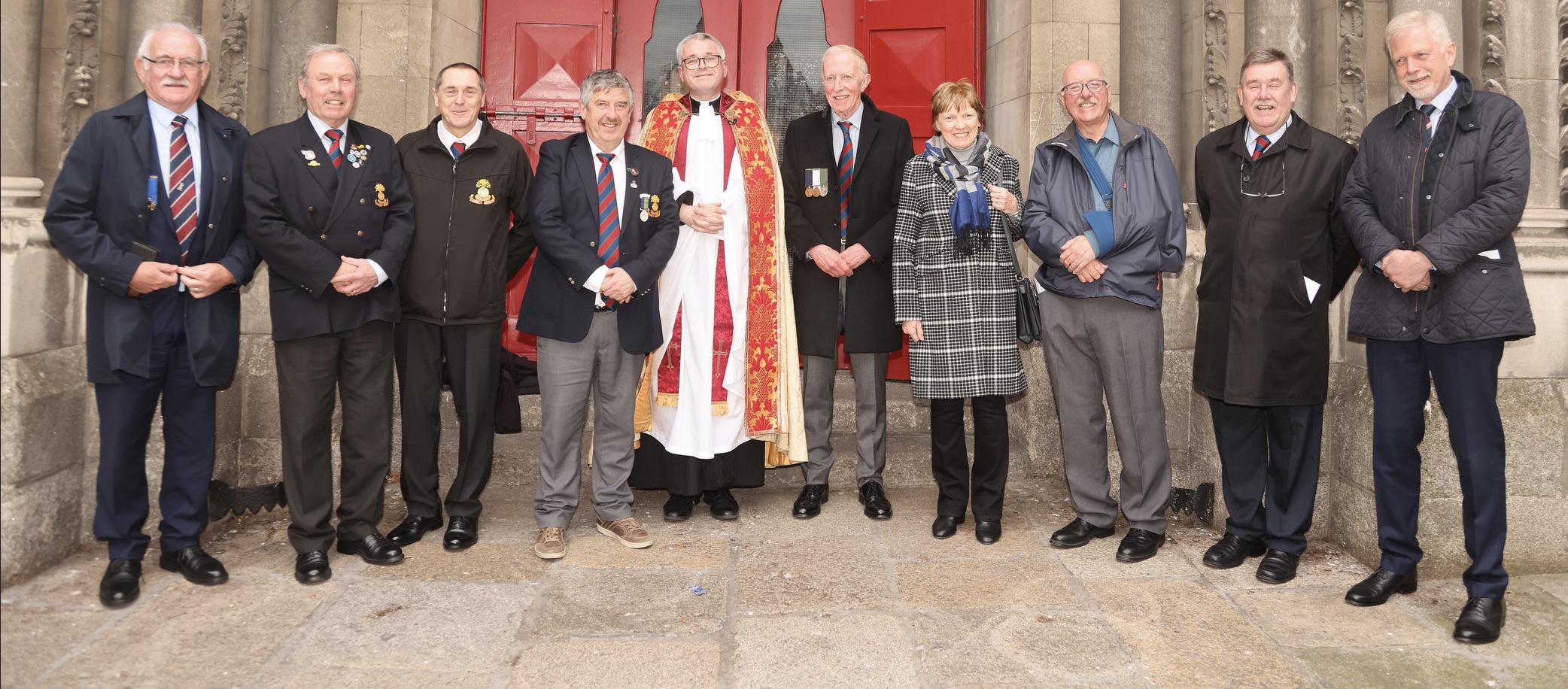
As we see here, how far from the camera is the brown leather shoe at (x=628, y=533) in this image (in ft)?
13.8

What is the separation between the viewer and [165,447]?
3.78 meters

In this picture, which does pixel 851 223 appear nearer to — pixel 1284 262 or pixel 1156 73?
pixel 1284 262

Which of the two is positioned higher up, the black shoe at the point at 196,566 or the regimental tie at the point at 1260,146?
the regimental tie at the point at 1260,146

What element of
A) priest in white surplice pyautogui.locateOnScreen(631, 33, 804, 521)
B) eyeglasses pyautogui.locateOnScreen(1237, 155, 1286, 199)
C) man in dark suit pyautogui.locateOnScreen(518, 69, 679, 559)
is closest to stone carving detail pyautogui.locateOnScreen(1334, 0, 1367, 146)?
eyeglasses pyautogui.locateOnScreen(1237, 155, 1286, 199)

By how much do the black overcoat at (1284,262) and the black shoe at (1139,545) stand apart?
0.64m

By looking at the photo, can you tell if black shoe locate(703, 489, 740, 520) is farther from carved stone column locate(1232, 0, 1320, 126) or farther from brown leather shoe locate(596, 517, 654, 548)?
carved stone column locate(1232, 0, 1320, 126)

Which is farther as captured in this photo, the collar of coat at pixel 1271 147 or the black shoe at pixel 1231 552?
the black shoe at pixel 1231 552

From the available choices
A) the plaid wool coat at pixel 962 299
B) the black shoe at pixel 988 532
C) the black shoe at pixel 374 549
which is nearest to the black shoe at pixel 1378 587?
the black shoe at pixel 988 532

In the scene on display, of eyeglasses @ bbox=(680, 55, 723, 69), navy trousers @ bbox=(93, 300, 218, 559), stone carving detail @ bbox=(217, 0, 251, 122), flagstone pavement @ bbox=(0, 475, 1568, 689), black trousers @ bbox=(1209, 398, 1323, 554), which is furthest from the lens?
stone carving detail @ bbox=(217, 0, 251, 122)

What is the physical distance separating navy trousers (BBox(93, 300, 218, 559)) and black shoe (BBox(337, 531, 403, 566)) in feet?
1.63

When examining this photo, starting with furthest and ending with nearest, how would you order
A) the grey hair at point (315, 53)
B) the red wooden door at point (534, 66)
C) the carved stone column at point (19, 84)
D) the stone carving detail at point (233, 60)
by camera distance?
the red wooden door at point (534, 66) → the stone carving detail at point (233, 60) → the grey hair at point (315, 53) → the carved stone column at point (19, 84)

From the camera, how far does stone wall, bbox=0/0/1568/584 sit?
147 inches

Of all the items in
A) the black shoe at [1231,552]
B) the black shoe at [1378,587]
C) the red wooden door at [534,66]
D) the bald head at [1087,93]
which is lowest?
the black shoe at [1378,587]

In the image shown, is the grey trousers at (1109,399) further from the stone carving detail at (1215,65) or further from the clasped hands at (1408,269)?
the stone carving detail at (1215,65)
